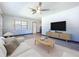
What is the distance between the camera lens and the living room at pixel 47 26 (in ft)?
9.68

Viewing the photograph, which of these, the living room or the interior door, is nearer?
the living room

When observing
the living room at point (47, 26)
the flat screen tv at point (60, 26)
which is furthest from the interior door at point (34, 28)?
the flat screen tv at point (60, 26)

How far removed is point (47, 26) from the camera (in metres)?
8.34

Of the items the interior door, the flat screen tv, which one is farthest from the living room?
the interior door

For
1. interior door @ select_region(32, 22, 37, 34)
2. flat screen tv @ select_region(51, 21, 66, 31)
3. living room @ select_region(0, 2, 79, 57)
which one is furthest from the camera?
interior door @ select_region(32, 22, 37, 34)

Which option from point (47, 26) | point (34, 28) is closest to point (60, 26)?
point (47, 26)

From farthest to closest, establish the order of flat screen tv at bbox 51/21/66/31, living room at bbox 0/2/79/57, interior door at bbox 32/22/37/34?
interior door at bbox 32/22/37/34
flat screen tv at bbox 51/21/66/31
living room at bbox 0/2/79/57

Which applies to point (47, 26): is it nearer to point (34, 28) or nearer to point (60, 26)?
point (60, 26)

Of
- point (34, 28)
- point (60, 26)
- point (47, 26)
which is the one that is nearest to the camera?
point (60, 26)

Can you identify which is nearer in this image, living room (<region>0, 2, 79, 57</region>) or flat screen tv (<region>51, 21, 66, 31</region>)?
living room (<region>0, 2, 79, 57</region>)

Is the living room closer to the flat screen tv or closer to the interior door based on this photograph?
the flat screen tv

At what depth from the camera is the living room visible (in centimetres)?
295

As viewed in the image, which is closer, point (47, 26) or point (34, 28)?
point (47, 26)

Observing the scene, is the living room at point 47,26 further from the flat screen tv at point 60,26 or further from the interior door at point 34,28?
the interior door at point 34,28
